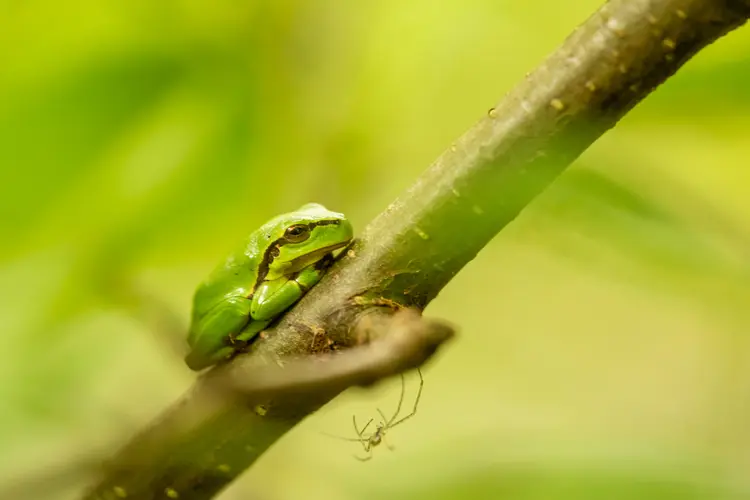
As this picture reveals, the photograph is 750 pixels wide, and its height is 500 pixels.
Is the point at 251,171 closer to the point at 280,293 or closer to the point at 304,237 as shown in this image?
the point at 280,293

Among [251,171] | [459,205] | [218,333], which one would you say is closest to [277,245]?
[218,333]

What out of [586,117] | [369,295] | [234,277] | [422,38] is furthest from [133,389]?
[586,117]

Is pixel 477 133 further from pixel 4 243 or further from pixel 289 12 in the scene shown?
pixel 4 243

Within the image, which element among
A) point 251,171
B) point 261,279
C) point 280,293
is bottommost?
point 251,171

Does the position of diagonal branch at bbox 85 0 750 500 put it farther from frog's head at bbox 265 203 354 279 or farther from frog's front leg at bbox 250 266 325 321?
frog's head at bbox 265 203 354 279

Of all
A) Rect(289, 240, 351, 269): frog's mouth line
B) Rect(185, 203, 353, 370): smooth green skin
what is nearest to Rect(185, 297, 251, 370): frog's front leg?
Rect(185, 203, 353, 370): smooth green skin

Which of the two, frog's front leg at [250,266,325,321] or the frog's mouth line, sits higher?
the frog's mouth line

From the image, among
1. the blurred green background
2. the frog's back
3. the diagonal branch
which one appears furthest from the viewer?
the frog's back

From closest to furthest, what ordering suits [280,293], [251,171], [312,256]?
[251,171] → [280,293] → [312,256]
